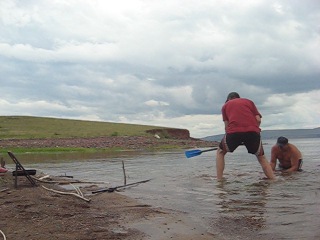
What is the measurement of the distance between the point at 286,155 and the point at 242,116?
11.1ft

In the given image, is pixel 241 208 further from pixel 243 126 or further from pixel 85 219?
pixel 243 126

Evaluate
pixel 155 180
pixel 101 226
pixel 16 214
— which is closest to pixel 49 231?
pixel 101 226

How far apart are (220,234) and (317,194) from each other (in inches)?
136

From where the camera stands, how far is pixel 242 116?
970 cm

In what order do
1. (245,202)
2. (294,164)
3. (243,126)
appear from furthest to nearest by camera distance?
(294,164)
(243,126)
(245,202)

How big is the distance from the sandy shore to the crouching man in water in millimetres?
6218

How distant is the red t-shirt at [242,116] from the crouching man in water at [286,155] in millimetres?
2495

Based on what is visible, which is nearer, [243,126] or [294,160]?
[243,126]

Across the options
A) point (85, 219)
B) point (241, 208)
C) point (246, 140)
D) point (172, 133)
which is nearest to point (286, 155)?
point (246, 140)

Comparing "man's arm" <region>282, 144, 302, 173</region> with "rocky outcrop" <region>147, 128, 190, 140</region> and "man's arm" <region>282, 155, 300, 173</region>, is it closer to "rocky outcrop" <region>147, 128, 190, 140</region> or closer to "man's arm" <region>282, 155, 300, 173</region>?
"man's arm" <region>282, 155, 300, 173</region>

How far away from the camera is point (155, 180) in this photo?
35.4 ft

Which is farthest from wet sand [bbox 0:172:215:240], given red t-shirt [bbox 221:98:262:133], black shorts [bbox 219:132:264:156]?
red t-shirt [bbox 221:98:262:133]

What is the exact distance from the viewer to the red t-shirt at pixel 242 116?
381 inches

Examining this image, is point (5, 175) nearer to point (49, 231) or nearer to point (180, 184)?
point (180, 184)
